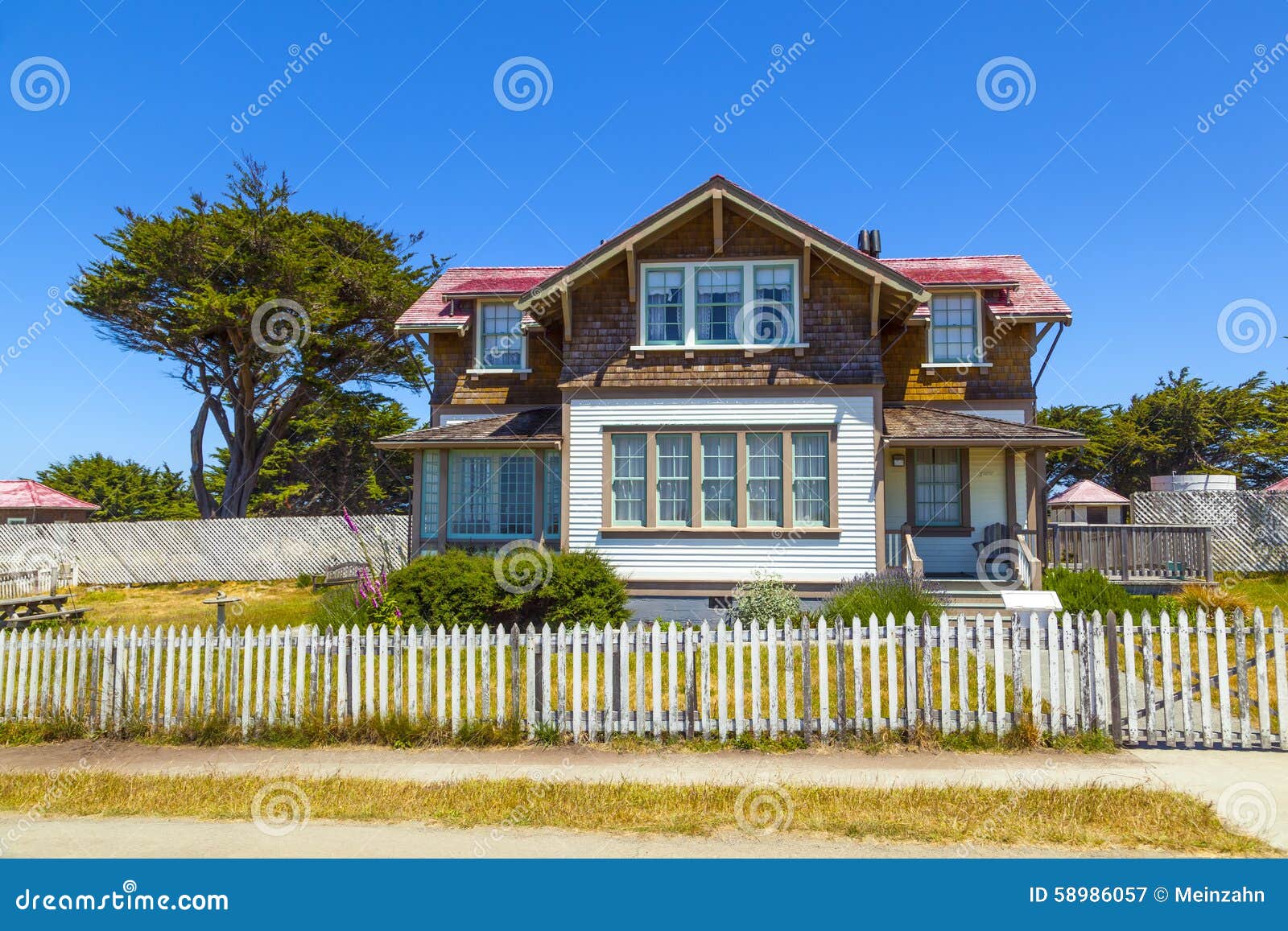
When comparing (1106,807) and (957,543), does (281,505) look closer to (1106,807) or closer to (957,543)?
(957,543)

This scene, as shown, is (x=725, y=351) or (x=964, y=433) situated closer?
(x=964, y=433)

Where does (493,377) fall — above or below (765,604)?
above

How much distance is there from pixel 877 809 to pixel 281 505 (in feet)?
156

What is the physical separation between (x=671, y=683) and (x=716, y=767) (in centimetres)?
114

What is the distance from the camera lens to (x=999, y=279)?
19359 millimetres

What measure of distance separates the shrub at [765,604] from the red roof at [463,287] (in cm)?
964

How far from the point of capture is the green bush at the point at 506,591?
46.4 feet

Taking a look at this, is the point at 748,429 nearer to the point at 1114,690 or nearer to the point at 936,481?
the point at 936,481

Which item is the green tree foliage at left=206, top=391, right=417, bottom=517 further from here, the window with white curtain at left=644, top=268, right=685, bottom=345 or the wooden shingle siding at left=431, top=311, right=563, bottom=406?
the window with white curtain at left=644, top=268, right=685, bottom=345

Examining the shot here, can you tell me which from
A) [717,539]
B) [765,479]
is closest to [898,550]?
[765,479]

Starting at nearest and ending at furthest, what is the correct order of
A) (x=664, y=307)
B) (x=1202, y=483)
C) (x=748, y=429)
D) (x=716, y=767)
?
(x=716, y=767)
(x=748, y=429)
(x=664, y=307)
(x=1202, y=483)

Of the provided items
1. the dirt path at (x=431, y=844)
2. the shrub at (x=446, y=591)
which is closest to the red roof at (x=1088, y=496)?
the shrub at (x=446, y=591)

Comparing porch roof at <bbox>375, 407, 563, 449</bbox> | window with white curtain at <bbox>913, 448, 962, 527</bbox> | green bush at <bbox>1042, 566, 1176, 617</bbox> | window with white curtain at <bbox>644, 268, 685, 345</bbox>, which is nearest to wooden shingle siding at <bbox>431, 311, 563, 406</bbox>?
porch roof at <bbox>375, 407, 563, 449</bbox>

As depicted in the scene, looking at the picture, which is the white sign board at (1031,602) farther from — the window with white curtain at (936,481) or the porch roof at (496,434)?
the porch roof at (496,434)
